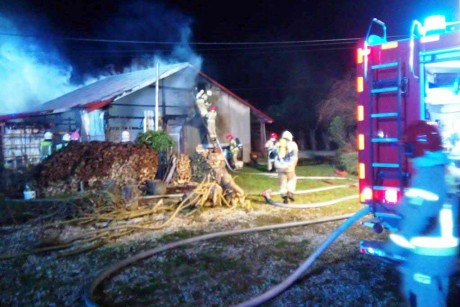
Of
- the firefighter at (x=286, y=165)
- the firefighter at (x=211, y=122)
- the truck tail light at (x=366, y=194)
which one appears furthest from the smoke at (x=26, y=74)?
the truck tail light at (x=366, y=194)

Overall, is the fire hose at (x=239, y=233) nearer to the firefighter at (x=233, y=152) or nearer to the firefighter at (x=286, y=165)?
the firefighter at (x=286, y=165)

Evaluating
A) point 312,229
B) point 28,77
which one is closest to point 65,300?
point 312,229

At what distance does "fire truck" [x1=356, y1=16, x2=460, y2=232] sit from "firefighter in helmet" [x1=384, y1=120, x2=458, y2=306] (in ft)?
3.52

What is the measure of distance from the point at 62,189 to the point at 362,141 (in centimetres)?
938

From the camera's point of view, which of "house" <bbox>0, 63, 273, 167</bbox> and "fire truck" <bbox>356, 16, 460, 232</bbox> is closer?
"fire truck" <bbox>356, 16, 460, 232</bbox>

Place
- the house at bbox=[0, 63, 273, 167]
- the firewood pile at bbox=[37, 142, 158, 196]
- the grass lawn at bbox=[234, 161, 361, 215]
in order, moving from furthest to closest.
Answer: the house at bbox=[0, 63, 273, 167], the firewood pile at bbox=[37, 142, 158, 196], the grass lawn at bbox=[234, 161, 361, 215]

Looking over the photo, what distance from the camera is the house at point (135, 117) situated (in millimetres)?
16047

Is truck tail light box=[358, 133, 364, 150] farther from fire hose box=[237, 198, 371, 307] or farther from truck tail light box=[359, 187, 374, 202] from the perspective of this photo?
fire hose box=[237, 198, 371, 307]

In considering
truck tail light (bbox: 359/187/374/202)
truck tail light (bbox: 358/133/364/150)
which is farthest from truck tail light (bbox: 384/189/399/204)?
truck tail light (bbox: 358/133/364/150)

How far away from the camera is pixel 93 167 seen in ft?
38.5

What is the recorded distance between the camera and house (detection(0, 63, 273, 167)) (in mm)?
16047

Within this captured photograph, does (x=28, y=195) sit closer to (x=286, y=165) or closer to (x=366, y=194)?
(x=286, y=165)

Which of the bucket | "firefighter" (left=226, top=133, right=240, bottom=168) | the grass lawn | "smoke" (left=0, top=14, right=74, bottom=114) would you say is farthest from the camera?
"smoke" (left=0, top=14, right=74, bottom=114)

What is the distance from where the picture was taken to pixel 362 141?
14.1 feet
